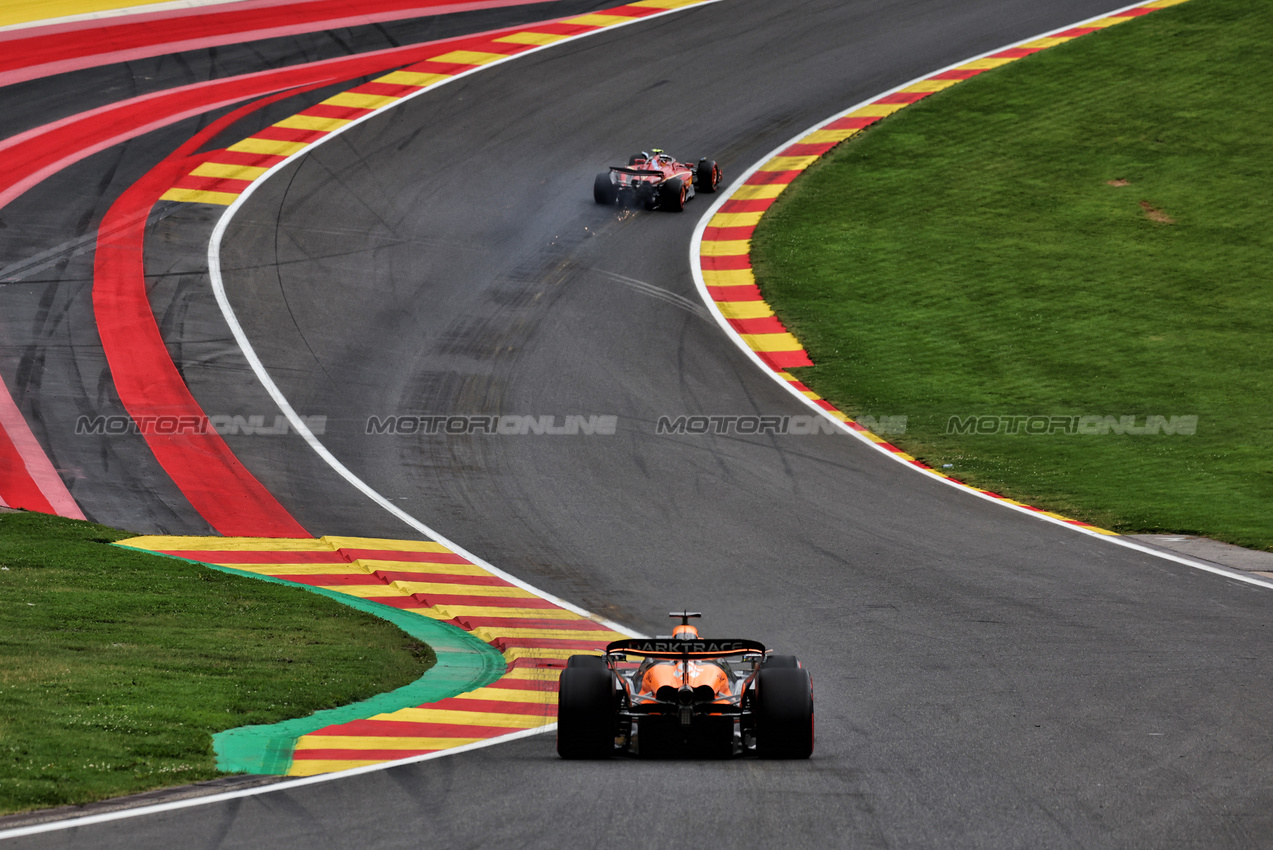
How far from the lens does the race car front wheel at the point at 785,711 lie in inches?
432

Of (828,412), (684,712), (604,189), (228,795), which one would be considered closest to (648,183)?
(604,189)

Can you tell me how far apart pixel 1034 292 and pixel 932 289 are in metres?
2.26

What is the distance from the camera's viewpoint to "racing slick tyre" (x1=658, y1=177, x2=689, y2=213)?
35.0m

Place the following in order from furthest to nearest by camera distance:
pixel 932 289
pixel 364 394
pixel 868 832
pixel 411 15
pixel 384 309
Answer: pixel 411 15
pixel 932 289
pixel 384 309
pixel 364 394
pixel 868 832

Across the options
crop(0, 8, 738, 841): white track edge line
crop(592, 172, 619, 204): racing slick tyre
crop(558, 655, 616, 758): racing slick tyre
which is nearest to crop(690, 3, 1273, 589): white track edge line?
crop(592, 172, 619, 204): racing slick tyre

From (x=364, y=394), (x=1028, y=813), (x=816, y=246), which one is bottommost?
(x=1028, y=813)

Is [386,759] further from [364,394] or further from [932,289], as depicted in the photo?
[932,289]

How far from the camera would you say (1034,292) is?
1235 inches

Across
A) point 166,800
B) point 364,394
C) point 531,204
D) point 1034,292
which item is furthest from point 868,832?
point 531,204

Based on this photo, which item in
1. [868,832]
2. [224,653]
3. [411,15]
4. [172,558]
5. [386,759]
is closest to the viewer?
[868,832]

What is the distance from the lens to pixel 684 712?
1109cm

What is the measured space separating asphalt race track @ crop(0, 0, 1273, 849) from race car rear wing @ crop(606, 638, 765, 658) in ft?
3.18

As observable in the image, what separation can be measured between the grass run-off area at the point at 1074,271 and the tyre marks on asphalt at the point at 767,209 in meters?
0.44

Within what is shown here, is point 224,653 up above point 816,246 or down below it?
below
